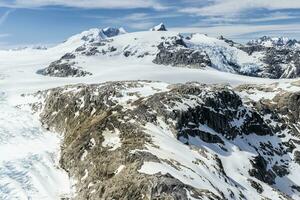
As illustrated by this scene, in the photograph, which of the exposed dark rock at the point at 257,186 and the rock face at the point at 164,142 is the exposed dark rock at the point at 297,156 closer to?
the rock face at the point at 164,142

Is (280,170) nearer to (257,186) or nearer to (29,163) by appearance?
(257,186)

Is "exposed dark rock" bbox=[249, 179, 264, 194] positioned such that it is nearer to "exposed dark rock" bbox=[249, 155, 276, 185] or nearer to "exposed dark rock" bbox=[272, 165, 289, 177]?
"exposed dark rock" bbox=[249, 155, 276, 185]

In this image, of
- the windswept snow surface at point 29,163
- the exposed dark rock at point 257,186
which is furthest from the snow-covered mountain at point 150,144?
the exposed dark rock at point 257,186

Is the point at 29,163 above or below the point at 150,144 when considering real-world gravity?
below

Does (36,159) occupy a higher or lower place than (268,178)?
higher

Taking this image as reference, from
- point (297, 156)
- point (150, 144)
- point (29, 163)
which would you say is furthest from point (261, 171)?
point (29, 163)

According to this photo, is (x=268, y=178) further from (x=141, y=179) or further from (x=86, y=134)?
(x=141, y=179)

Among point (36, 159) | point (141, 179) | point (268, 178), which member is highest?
point (141, 179)

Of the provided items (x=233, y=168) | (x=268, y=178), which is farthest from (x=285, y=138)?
(x=233, y=168)

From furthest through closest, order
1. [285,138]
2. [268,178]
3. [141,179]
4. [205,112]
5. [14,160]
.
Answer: [285,138], [205,112], [268,178], [14,160], [141,179]
